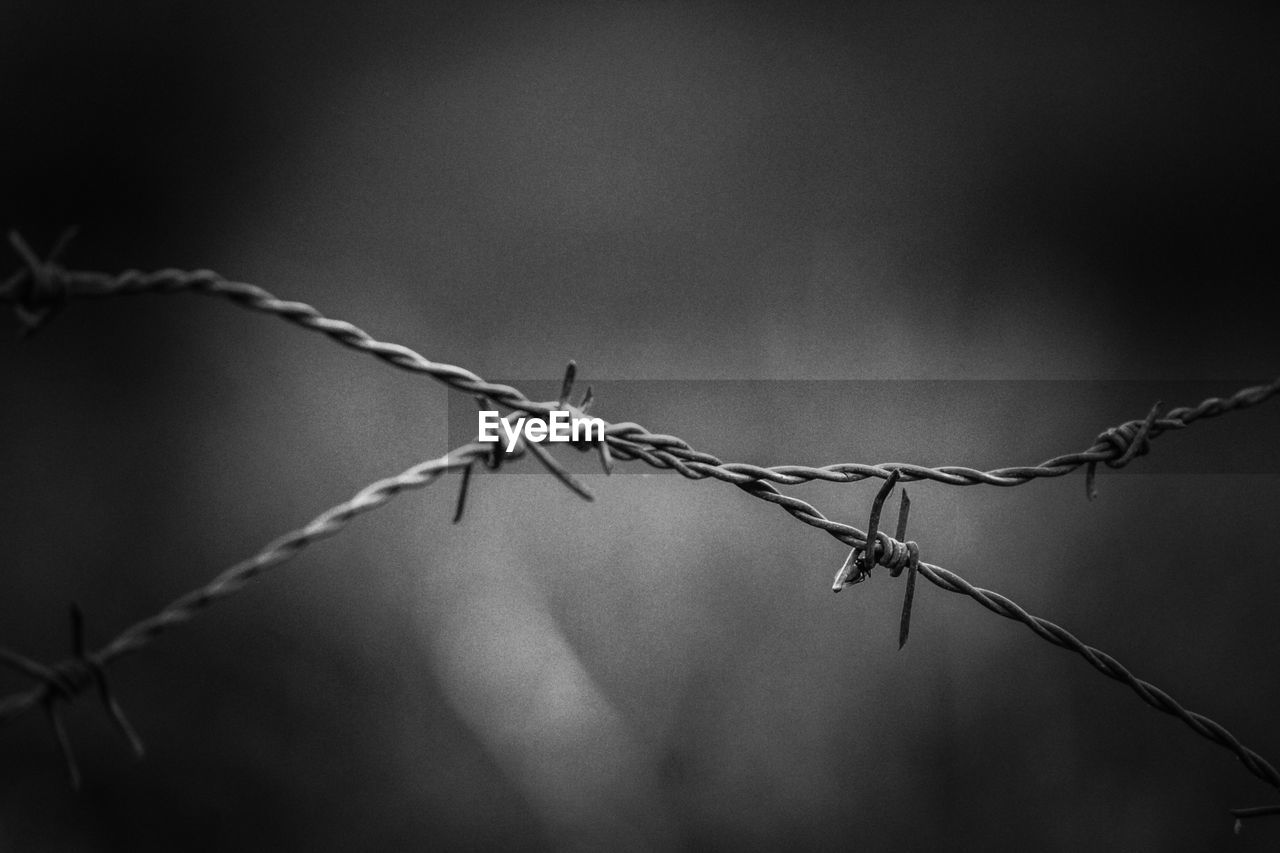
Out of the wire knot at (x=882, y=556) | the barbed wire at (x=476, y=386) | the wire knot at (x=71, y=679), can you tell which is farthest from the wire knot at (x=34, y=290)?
the wire knot at (x=882, y=556)

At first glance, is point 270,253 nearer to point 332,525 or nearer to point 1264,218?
point 332,525

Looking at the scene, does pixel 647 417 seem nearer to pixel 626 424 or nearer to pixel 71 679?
pixel 626 424

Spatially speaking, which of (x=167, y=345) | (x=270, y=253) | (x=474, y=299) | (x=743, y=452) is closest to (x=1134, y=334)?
(x=743, y=452)

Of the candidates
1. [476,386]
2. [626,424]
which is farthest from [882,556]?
[476,386]

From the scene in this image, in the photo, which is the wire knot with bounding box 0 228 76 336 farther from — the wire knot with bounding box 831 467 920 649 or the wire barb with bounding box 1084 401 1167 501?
the wire barb with bounding box 1084 401 1167 501

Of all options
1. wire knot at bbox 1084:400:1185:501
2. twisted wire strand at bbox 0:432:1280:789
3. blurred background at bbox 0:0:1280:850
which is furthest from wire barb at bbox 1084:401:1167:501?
blurred background at bbox 0:0:1280:850

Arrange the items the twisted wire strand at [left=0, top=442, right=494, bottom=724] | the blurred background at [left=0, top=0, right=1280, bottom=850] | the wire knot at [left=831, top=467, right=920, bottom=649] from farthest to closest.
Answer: the blurred background at [left=0, top=0, right=1280, bottom=850], the wire knot at [left=831, top=467, right=920, bottom=649], the twisted wire strand at [left=0, top=442, right=494, bottom=724]
